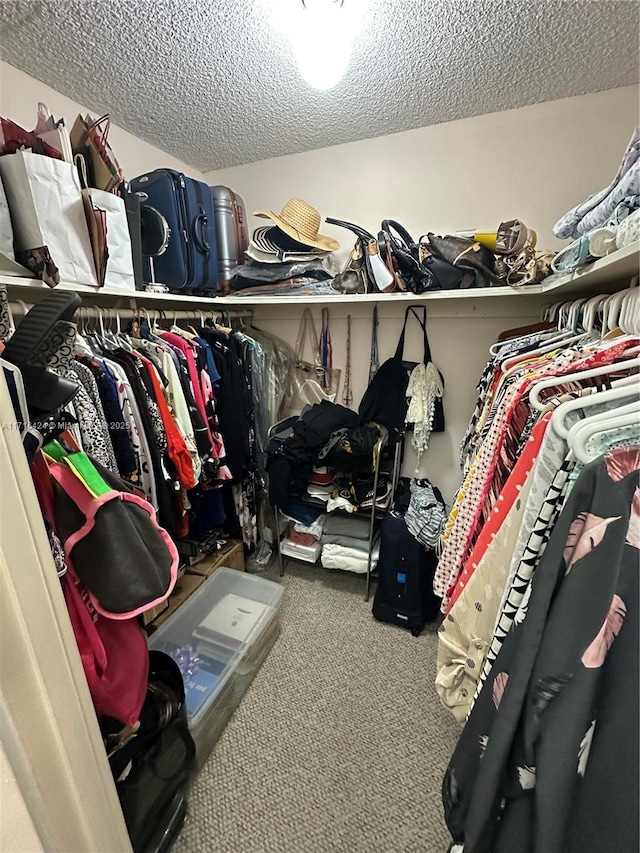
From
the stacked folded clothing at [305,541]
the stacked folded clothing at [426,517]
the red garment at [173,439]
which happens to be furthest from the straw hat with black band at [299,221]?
the stacked folded clothing at [305,541]

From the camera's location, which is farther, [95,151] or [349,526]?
[349,526]

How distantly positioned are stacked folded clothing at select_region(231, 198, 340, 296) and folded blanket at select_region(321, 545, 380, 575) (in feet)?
4.65

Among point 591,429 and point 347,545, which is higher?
point 591,429

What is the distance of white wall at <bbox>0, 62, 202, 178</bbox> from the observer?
1281 mm

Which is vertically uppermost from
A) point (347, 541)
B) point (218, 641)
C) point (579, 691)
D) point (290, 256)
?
point (290, 256)

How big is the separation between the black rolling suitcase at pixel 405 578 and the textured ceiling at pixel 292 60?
6.11ft

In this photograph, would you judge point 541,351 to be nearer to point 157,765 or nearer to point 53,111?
point 157,765

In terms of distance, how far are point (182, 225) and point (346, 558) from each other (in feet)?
6.17

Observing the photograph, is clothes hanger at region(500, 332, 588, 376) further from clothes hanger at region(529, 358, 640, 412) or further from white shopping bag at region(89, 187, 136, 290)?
white shopping bag at region(89, 187, 136, 290)

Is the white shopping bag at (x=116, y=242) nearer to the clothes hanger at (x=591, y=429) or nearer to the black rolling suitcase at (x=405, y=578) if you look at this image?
the clothes hanger at (x=591, y=429)

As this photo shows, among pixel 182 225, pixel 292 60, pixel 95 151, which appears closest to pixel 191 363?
pixel 182 225

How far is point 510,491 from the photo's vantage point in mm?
733

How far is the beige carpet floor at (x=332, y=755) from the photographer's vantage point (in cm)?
109

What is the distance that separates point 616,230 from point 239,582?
1931 mm
